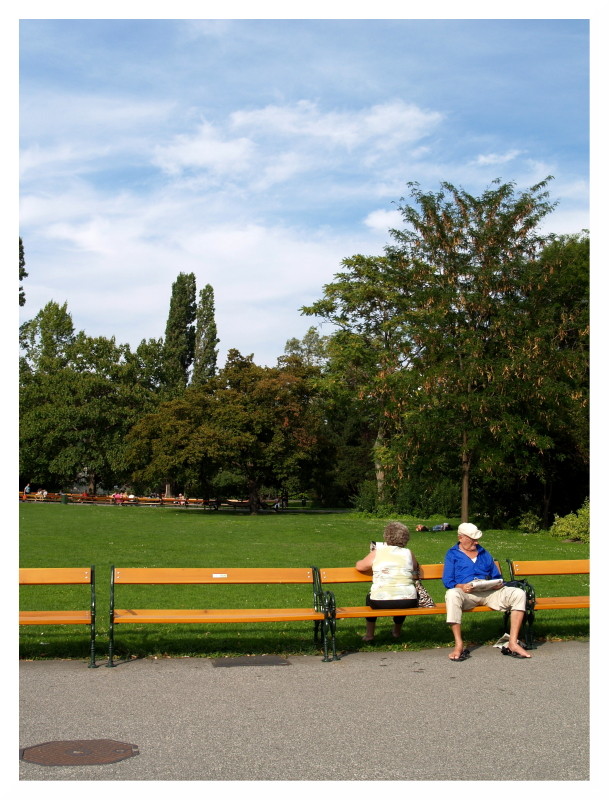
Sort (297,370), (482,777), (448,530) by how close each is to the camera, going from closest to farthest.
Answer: (482,777), (448,530), (297,370)

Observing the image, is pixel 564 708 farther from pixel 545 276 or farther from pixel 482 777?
pixel 545 276

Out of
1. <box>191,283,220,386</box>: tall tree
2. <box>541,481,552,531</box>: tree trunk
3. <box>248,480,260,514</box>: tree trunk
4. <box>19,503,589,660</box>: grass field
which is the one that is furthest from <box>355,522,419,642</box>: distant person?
<box>191,283,220,386</box>: tall tree

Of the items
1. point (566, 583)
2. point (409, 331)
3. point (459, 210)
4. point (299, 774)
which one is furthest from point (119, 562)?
point (459, 210)

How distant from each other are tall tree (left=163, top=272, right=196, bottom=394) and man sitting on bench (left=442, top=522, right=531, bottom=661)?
216 feet

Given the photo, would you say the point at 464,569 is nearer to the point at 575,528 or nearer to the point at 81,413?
the point at 575,528

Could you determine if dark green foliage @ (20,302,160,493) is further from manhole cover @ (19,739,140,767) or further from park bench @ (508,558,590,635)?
manhole cover @ (19,739,140,767)

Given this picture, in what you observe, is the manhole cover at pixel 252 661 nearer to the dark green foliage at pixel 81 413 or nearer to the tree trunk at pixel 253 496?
the tree trunk at pixel 253 496

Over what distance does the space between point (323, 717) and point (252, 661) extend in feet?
7.47

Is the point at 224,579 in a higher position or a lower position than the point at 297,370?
lower

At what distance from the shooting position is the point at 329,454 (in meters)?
50.5
